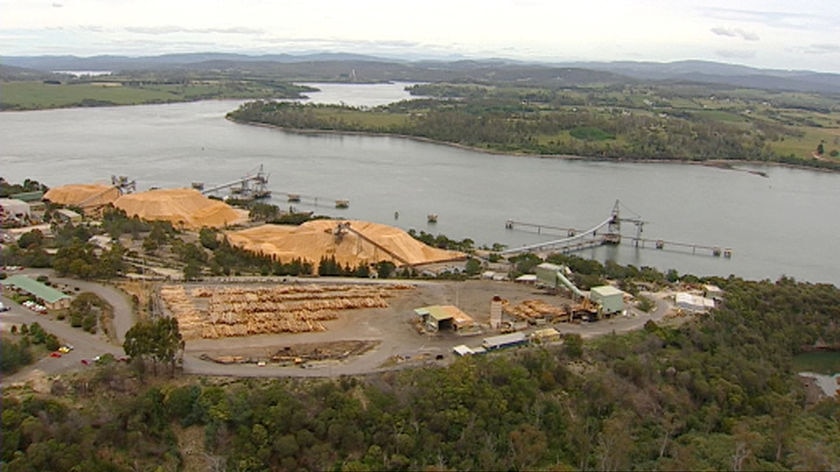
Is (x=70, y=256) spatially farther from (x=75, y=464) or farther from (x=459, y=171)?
(x=459, y=171)

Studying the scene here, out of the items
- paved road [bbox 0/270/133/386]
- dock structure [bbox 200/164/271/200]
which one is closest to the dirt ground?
paved road [bbox 0/270/133/386]

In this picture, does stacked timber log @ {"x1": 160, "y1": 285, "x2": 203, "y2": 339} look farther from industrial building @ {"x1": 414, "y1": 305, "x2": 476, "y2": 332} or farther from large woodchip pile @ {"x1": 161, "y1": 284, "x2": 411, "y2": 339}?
industrial building @ {"x1": 414, "y1": 305, "x2": 476, "y2": 332}

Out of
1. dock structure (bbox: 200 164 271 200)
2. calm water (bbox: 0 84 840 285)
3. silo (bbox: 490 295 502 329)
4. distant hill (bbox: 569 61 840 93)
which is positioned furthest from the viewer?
distant hill (bbox: 569 61 840 93)

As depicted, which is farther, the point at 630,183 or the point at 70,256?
the point at 630,183

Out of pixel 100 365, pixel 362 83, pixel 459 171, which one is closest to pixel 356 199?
pixel 459 171

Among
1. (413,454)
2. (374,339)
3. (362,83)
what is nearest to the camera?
(413,454)

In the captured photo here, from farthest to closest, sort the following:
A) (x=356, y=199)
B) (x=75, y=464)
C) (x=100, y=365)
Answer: (x=356, y=199) → (x=100, y=365) → (x=75, y=464)
